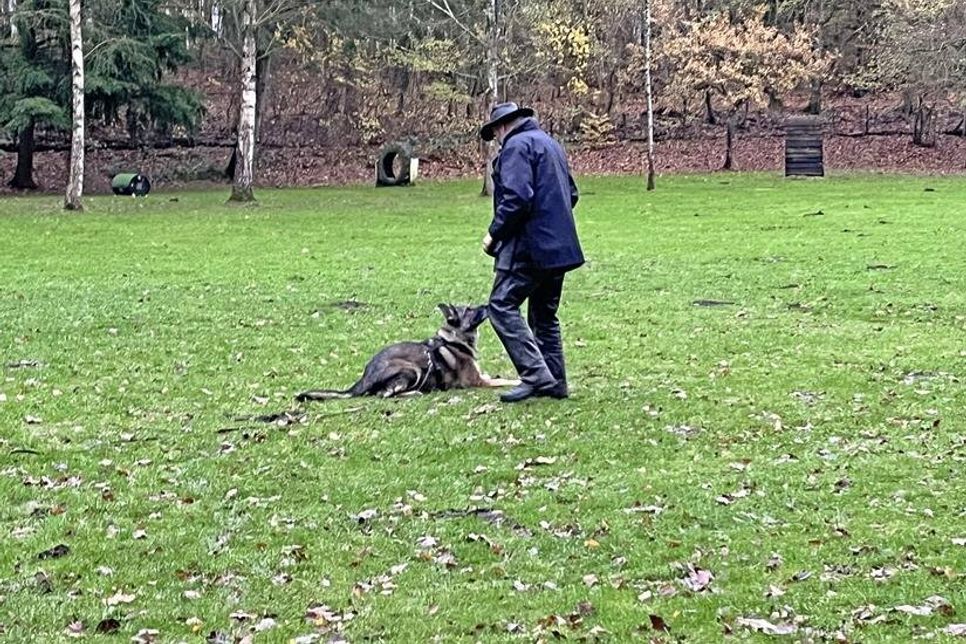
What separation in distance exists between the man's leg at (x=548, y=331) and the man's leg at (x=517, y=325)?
0.74 feet

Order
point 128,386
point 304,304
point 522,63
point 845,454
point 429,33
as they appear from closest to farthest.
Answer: point 845,454
point 128,386
point 304,304
point 522,63
point 429,33

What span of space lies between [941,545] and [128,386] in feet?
25.6

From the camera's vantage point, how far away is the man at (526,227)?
30.8 feet

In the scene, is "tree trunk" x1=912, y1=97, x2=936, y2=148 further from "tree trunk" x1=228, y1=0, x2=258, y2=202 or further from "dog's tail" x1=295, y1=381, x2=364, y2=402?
"dog's tail" x1=295, y1=381, x2=364, y2=402

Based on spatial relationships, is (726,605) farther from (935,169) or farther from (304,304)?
(935,169)

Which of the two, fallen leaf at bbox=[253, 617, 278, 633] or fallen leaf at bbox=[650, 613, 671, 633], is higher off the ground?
fallen leaf at bbox=[650, 613, 671, 633]

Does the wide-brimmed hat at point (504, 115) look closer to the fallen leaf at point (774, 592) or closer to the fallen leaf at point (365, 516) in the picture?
the fallen leaf at point (365, 516)

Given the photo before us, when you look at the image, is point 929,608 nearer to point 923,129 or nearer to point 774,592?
point 774,592

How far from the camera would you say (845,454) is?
8148mm

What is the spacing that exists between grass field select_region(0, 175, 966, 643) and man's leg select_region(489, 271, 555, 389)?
29 centimetres

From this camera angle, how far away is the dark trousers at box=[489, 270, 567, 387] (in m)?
9.73

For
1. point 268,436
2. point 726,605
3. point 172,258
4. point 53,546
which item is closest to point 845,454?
point 726,605

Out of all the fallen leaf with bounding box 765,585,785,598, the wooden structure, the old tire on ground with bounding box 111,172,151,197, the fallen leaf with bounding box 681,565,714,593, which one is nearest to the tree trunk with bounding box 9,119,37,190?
the old tire on ground with bounding box 111,172,151,197

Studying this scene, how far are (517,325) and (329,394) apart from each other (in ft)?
6.26
